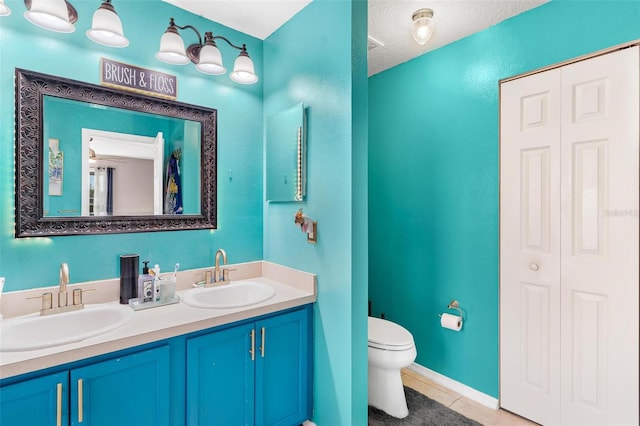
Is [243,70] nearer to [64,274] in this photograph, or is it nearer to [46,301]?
[64,274]

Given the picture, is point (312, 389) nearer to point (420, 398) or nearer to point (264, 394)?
point (264, 394)

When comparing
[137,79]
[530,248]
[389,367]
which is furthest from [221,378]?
[530,248]

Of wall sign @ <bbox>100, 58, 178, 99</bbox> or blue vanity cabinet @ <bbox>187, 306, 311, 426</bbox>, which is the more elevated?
wall sign @ <bbox>100, 58, 178, 99</bbox>

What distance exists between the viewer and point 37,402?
41.8 inches

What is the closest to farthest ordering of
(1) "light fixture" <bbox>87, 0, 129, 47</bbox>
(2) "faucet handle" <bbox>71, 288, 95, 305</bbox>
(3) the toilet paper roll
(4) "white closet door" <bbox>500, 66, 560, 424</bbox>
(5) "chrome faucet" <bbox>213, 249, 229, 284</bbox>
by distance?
(1) "light fixture" <bbox>87, 0, 129, 47</bbox> < (2) "faucet handle" <bbox>71, 288, 95, 305</bbox> < (4) "white closet door" <bbox>500, 66, 560, 424</bbox> < (5) "chrome faucet" <bbox>213, 249, 229, 284</bbox> < (3) the toilet paper roll

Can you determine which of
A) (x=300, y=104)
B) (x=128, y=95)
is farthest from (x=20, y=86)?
(x=300, y=104)

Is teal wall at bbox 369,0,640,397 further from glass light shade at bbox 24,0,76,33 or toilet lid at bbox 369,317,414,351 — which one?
glass light shade at bbox 24,0,76,33

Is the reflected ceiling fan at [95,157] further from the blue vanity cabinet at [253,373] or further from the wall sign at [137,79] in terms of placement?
the blue vanity cabinet at [253,373]

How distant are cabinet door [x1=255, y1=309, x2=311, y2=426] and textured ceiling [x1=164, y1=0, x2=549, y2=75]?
5.48 ft

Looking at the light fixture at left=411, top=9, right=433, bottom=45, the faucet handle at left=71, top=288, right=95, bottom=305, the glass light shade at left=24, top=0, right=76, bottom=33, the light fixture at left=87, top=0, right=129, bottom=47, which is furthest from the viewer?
the light fixture at left=411, top=9, right=433, bottom=45

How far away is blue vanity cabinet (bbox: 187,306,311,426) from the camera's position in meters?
1.39

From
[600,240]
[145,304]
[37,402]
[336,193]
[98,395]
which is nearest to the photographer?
[600,240]

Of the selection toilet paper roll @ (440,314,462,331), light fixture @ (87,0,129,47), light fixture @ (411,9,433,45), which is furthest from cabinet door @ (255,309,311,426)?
light fixture @ (411,9,433,45)

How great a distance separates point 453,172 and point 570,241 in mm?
947
